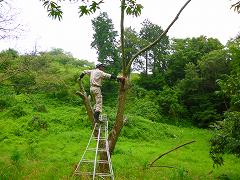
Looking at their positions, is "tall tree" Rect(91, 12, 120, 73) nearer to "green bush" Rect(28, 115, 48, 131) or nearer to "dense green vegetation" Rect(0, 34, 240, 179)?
"dense green vegetation" Rect(0, 34, 240, 179)

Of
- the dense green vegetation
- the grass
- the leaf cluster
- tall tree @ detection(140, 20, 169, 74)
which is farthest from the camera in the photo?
tall tree @ detection(140, 20, 169, 74)

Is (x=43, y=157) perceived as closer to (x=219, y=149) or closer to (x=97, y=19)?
(x=219, y=149)

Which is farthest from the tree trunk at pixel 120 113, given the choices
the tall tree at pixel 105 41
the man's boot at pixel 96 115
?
the tall tree at pixel 105 41

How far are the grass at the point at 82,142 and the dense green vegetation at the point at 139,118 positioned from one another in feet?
0.16

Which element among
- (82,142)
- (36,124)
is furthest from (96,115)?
(36,124)

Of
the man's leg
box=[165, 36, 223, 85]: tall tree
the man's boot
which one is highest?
box=[165, 36, 223, 85]: tall tree

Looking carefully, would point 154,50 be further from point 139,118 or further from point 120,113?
point 120,113

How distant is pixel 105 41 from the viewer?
41000 mm

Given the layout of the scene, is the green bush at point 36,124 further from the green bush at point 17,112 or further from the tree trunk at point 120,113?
the tree trunk at point 120,113

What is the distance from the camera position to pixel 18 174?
9789 millimetres

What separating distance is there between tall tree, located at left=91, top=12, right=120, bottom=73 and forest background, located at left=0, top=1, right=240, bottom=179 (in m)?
0.11

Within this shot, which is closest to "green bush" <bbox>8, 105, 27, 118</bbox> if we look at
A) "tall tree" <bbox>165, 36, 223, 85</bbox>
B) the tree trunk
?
"tall tree" <bbox>165, 36, 223, 85</bbox>

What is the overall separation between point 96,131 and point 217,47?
112 ft

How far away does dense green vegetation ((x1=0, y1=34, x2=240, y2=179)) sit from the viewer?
43.1 feet
